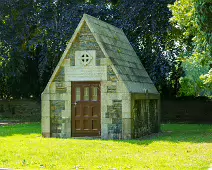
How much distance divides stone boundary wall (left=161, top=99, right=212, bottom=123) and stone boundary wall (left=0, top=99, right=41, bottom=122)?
9.30 meters

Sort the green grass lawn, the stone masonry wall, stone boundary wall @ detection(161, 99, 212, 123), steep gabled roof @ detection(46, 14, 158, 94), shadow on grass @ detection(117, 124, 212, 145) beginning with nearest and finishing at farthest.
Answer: the green grass lawn, shadow on grass @ detection(117, 124, 212, 145), the stone masonry wall, steep gabled roof @ detection(46, 14, 158, 94), stone boundary wall @ detection(161, 99, 212, 123)

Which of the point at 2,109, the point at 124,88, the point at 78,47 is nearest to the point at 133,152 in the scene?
the point at 124,88

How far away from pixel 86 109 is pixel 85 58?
74.3 inches

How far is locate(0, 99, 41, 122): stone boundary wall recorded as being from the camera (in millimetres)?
33188

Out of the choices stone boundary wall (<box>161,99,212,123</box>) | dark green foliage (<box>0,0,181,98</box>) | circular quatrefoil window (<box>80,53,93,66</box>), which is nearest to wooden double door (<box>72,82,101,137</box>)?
circular quatrefoil window (<box>80,53,93,66</box>)

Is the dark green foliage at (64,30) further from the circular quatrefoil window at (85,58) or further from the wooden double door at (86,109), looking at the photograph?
the circular quatrefoil window at (85,58)

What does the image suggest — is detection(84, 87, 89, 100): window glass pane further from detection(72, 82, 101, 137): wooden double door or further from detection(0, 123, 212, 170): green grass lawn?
detection(0, 123, 212, 170): green grass lawn

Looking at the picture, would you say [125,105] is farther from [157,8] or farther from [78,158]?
[157,8]

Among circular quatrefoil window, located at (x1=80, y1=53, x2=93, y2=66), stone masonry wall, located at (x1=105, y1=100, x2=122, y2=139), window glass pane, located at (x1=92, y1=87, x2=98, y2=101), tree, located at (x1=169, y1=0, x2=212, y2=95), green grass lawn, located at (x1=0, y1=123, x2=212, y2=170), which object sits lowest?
green grass lawn, located at (x1=0, y1=123, x2=212, y2=170)

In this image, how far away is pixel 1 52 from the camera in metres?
28.9

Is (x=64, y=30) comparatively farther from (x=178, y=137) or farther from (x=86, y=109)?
(x=178, y=137)

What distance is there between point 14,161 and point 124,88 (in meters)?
6.54

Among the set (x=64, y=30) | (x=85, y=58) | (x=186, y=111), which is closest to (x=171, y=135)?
(x=85, y=58)

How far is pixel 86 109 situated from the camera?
16.7m
